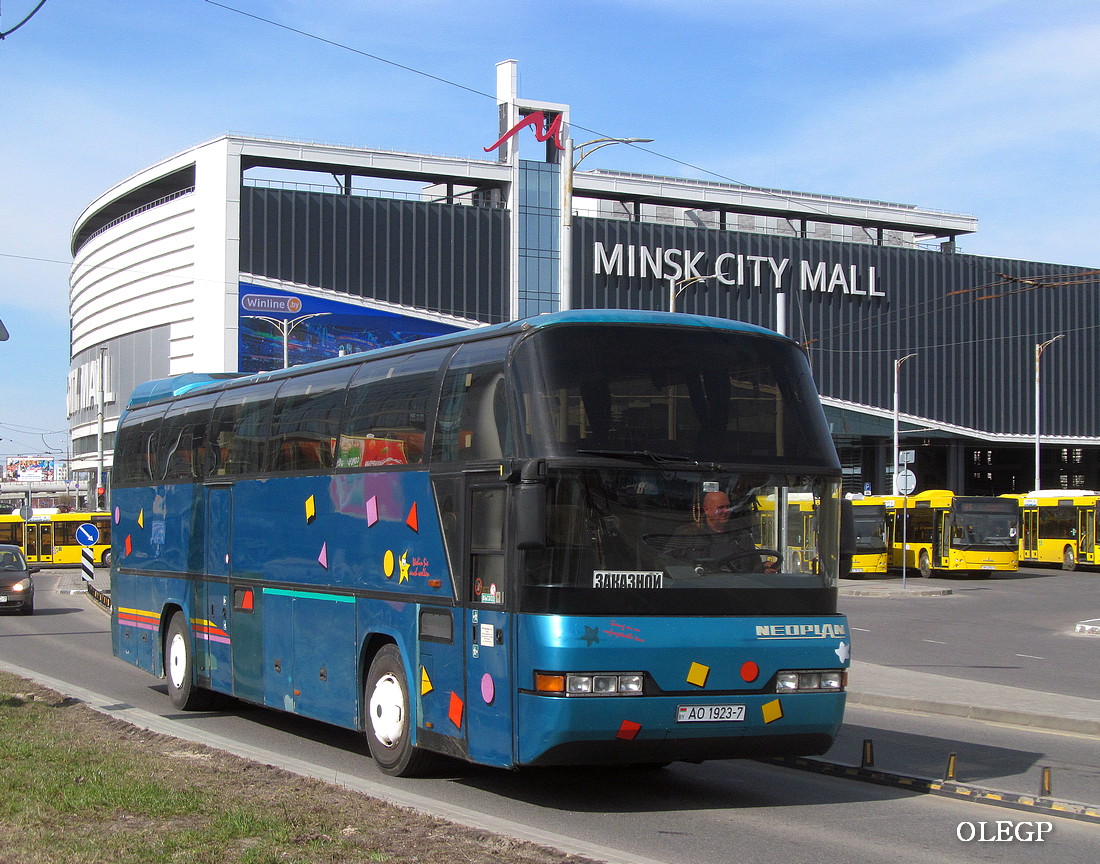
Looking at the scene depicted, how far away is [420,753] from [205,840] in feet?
9.68

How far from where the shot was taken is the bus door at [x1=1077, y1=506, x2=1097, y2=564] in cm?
4866

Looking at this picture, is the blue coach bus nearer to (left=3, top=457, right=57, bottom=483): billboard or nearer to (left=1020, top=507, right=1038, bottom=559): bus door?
(left=1020, top=507, right=1038, bottom=559): bus door

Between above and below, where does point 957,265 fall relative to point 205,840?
above

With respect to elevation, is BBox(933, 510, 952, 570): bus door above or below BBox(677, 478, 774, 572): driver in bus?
below

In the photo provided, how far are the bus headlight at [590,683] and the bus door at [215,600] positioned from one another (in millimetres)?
5914

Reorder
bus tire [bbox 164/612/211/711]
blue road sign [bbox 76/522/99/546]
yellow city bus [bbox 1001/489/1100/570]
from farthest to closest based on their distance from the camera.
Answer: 1. yellow city bus [bbox 1001/489/1100/570]
2. blue road sign [bbox 76/522/99/546]
3. bus tire [bbox 164/612/211/711]

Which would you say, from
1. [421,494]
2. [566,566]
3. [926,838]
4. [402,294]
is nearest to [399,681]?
[421,494]

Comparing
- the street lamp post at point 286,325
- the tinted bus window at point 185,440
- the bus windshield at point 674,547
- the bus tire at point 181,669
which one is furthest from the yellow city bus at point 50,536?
the bus windshield at point 674,547

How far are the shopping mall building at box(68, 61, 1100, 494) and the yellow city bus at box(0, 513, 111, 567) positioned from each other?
12.3 m

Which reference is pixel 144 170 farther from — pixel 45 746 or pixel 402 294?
pixel 45 746

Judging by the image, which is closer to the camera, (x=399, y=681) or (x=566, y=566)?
(x=566, y=566)

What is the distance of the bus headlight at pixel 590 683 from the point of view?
8.16 metres

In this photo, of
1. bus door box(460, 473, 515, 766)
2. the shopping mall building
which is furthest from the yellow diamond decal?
the shopping mall building

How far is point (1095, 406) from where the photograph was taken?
89.6 metres
